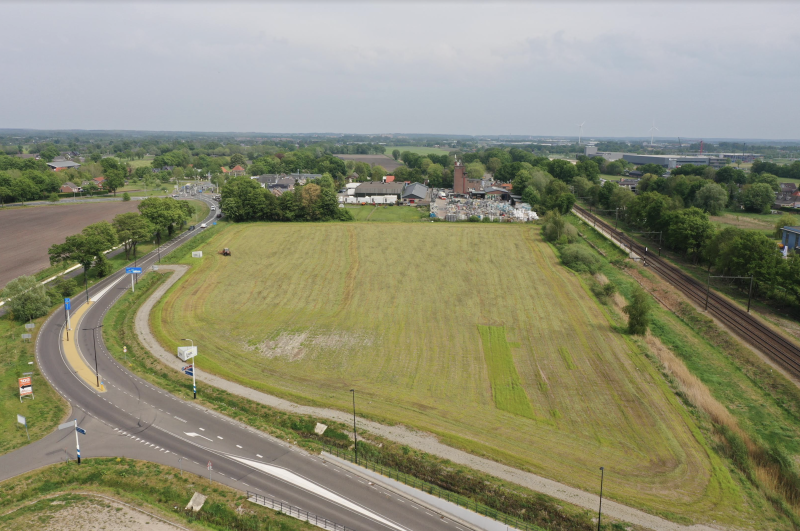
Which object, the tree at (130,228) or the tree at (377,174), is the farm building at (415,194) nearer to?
the tree at (377,174)

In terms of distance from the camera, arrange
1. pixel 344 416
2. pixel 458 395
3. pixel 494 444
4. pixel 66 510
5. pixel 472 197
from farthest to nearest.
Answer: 1. pixel 472 197
2. pixel 458 395
3. pixel 344 416
4. pixel 494 444
5. pixel 66 510

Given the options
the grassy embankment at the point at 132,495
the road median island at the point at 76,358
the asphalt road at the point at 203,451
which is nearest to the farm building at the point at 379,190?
the road median island at the point at 76,358

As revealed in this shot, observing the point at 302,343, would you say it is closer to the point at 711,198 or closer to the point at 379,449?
the point at 379,449

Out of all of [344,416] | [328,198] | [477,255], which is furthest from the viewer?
[328,198]

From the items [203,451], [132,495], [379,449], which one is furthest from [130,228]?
[379,449]

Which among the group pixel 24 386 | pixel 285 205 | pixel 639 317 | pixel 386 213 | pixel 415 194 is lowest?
pixel 24 386

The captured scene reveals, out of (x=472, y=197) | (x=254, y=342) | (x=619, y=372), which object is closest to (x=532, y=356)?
(x=619, y=372)

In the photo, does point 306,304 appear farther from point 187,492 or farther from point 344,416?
point 187,492
